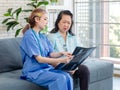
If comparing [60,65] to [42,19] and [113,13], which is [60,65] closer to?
[42,19]

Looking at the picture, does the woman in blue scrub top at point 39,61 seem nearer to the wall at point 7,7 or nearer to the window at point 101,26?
the wall at point 7,7

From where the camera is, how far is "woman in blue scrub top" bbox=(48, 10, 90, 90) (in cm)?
301

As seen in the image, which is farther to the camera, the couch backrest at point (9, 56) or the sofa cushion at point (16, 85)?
the couch backrest at point (9, 56)

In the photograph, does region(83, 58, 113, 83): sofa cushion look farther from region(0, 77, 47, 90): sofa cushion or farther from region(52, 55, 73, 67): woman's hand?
region(0, 77, 47, 90): sofa cushion

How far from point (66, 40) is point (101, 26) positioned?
202 cm

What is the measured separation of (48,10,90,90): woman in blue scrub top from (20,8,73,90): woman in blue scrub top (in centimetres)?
27

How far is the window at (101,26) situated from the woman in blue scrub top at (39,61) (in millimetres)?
2308

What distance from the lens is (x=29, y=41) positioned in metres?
2.68

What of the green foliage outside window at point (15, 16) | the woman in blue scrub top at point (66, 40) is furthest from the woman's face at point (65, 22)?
the green foliage outside window at point (15, 16)

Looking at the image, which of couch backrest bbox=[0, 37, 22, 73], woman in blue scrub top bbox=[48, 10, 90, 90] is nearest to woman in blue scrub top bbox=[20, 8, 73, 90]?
woman in blue scrub top bbox=[48, 10, 90, 90]

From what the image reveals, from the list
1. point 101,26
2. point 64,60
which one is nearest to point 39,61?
point 64,60

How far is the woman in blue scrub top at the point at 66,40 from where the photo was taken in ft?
9.87

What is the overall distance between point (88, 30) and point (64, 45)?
2.14 meters

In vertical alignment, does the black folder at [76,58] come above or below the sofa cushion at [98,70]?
above
